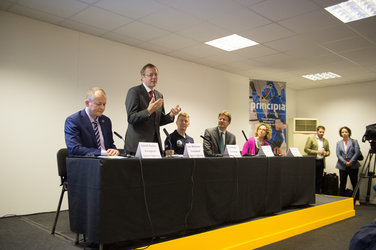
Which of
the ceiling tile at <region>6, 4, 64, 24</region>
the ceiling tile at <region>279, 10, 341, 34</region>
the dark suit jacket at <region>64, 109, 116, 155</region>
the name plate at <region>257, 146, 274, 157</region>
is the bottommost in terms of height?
the name plate at <region>257, 146, 274, 157</region>

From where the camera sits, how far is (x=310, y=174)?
3668 mm

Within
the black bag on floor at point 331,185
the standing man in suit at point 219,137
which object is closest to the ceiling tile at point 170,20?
the standing man in suit at point 219,137

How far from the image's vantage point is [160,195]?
2.04 m

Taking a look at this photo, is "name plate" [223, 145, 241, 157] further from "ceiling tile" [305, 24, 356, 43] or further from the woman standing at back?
the woman standing at back

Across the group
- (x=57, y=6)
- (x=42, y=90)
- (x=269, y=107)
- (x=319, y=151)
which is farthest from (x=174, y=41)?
(x=319, y=151)

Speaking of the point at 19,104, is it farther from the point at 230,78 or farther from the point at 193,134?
the point at 230,78

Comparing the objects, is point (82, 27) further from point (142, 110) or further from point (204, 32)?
point (142, 110)

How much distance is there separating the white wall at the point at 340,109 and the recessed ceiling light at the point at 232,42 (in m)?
4.07

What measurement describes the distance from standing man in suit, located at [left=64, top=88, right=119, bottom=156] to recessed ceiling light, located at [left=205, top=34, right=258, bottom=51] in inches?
116

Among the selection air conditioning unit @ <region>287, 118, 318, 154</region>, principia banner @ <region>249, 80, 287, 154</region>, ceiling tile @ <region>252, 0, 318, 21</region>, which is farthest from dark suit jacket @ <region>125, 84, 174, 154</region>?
air conditioning unit @ <region>287, 118, 318, 154</region>

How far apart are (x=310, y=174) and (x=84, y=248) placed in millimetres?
2721

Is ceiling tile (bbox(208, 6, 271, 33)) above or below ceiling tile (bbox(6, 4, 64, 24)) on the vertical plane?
above

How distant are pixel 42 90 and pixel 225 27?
2608mm

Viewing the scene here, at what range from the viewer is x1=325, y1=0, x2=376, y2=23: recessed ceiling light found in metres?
3.58
